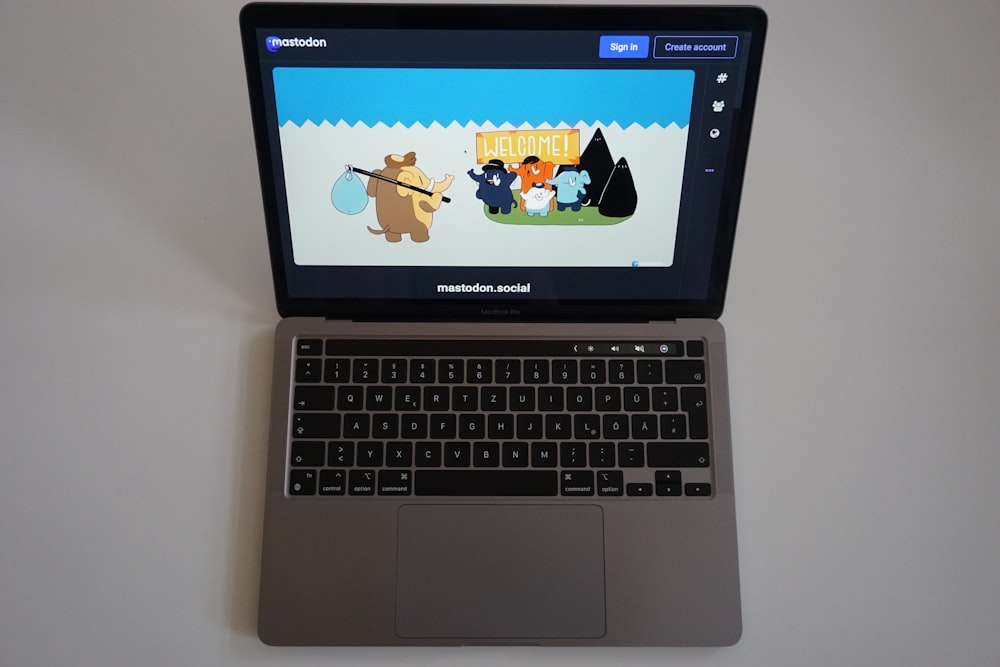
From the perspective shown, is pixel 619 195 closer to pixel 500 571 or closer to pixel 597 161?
pixel 597 161

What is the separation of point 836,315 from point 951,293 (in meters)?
0.13

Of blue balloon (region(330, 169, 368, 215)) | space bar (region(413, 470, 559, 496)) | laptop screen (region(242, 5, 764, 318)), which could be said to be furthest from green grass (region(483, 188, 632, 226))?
space bar (region(413, 470, 559, 496))

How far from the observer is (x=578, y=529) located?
772mm

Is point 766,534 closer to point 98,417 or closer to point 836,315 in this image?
point 836,315

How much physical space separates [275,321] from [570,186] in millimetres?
350

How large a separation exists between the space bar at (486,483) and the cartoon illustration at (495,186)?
0.26 metres

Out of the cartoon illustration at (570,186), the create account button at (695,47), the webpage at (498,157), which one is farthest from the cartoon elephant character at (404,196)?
the create account button at (695,47)

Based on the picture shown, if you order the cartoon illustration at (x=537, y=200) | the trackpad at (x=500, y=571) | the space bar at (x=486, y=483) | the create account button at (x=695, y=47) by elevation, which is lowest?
the trackpad at (x=500, y=571)

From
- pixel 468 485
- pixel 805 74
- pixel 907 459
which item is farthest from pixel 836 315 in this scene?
pixel 468 485

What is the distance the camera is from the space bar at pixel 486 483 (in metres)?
0.78

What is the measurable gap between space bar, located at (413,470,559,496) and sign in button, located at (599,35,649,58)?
1.32 feet

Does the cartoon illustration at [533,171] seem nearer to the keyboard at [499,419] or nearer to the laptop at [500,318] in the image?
the laptop at [500,318]

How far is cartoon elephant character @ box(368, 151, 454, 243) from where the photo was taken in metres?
0.78

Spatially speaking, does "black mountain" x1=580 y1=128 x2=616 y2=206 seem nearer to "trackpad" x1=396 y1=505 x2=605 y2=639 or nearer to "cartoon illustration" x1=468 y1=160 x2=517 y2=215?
"cartoon illustration" x1=468 y1=160 x2=517 y2=215
